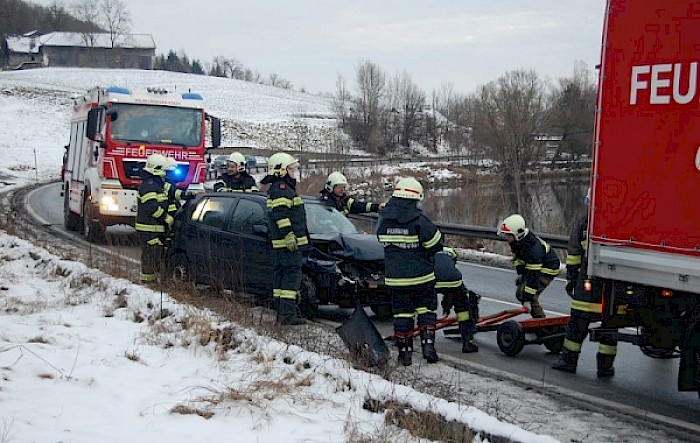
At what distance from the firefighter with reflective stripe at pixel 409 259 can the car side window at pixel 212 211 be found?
139 inches

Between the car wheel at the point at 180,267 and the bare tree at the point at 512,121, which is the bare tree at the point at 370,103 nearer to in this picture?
the bare tree at the point at 512,121

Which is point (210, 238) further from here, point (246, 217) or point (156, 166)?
point (156, 166)

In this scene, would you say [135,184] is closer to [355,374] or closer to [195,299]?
[195,299]

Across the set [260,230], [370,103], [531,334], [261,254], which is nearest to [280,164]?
[260,230]

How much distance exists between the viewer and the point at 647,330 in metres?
6.45

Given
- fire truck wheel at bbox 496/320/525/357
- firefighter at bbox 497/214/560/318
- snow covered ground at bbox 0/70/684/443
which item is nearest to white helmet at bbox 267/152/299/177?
snow covered ground at bbox 0/70/684/443

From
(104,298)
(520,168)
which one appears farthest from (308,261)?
(520,168)

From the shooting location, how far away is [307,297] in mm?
9375

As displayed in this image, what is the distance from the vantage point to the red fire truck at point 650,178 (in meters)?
5.51

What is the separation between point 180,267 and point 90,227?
6276 millimetres

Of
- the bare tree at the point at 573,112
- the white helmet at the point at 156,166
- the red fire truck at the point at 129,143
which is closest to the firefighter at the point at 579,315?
the white helmet at the point at 156,166

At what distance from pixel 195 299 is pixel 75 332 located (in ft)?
6.16

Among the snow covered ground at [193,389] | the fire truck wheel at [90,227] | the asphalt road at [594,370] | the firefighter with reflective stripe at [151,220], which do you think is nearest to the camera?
the snow covered ground at [193,389]

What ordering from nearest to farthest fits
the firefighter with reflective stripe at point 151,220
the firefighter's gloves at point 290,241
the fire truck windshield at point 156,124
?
the firefighter's gloves at point 290,241 < the firefighter with reflective stripe at point 151,220 < the fire truck windshield at point 156,124
